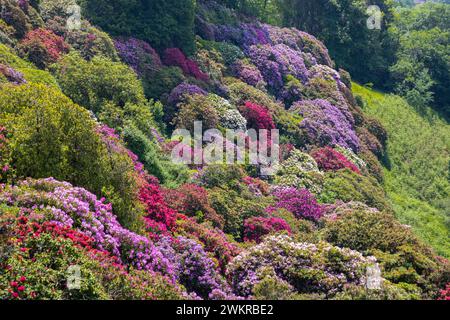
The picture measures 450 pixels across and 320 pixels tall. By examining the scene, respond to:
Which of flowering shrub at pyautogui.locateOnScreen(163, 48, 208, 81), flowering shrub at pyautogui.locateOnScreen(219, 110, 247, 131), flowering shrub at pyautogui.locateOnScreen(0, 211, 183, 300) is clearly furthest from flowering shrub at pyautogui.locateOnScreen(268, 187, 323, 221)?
flowering shrub at pyautogui.locateOnScreen(0, 211, 183, 300)

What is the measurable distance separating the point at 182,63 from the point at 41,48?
7.72 meters

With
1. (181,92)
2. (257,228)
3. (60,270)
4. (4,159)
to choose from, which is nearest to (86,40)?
(181,92)

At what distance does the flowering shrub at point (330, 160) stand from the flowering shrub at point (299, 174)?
1.10 meters

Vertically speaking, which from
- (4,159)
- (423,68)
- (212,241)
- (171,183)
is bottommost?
(212,241)

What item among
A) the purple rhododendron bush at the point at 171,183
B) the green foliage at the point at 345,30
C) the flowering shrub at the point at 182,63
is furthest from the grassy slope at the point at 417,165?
the flowering shrub at the point at 182,63

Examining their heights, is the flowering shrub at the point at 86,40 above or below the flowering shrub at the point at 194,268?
above

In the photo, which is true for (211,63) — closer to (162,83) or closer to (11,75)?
(162,83)

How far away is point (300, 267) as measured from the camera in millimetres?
12164

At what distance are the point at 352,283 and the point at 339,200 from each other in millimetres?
11377

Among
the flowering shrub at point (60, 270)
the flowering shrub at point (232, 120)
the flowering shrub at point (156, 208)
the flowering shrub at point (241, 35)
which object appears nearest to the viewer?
the flowering shrub at point (60, 270)

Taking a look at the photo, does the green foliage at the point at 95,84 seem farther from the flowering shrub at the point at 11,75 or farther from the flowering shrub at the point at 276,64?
the flowering shrub at the point at 276,64

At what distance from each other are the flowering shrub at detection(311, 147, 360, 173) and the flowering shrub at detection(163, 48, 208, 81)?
250 inches

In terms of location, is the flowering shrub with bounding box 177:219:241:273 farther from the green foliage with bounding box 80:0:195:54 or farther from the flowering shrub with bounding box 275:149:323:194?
the green foliage with bounding box 80:0:195:54

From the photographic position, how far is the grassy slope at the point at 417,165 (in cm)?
2852
